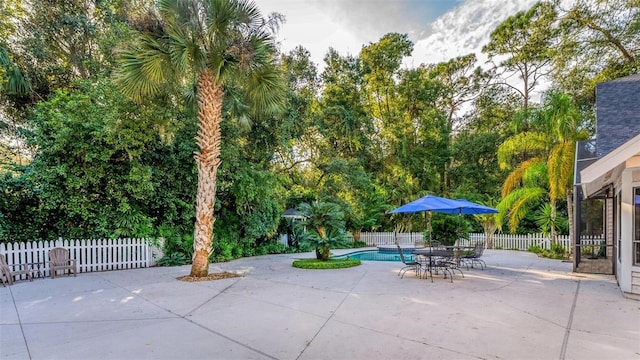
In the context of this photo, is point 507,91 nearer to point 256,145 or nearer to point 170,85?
point 256,145

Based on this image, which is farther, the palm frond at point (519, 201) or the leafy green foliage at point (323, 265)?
the palm frond at point (519, 201)

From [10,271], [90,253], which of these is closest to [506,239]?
[90,253]

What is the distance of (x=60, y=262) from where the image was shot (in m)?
8.88

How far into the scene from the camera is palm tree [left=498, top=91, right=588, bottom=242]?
12211mm

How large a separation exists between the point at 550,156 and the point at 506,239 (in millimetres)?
6848

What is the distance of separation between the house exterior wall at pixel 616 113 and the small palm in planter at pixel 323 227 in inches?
291

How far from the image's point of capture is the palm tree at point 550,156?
12.2m

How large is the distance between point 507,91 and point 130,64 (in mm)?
26445

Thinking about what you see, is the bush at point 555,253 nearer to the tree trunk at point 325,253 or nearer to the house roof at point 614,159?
the house roof at point 614,159

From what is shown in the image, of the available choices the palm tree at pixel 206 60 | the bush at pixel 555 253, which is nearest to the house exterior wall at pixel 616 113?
the bush at pixel 555 253

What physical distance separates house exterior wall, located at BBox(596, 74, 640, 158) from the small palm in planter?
24.2 ft

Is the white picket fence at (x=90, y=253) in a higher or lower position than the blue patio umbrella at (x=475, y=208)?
lower

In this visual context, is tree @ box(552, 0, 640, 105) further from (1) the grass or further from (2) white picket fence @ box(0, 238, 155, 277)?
(2) white picket fence @ box(0, 238, 155, 277)

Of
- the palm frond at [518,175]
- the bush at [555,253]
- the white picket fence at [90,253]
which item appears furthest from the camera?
the palm frond at [518,175]
